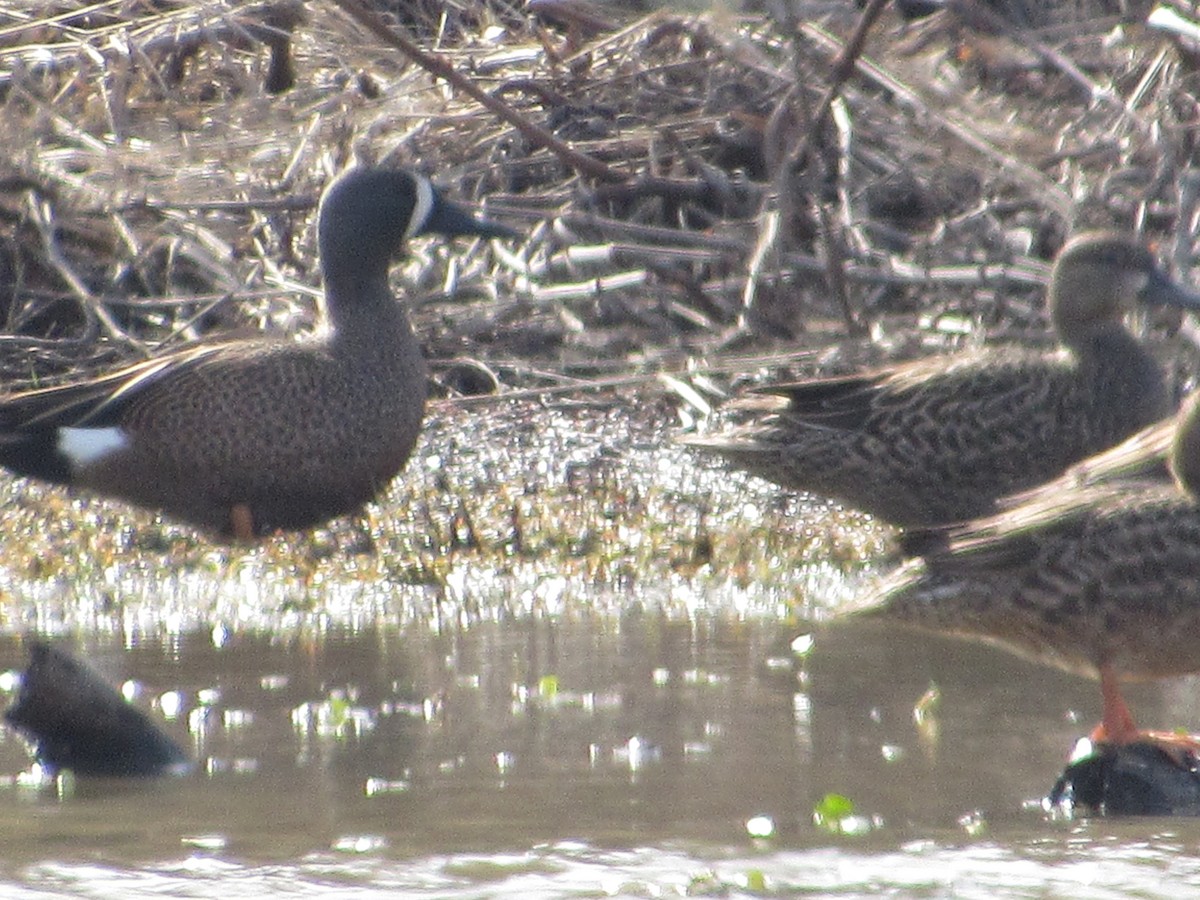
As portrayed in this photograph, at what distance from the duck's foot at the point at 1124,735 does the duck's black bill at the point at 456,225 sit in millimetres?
4150

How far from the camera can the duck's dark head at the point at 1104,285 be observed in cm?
744

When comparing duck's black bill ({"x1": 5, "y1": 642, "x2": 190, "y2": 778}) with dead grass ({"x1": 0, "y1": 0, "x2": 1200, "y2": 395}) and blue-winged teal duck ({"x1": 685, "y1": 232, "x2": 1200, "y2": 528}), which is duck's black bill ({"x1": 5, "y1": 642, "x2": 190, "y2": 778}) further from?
dead grass ({"x1": 0, "y1": 0, "x2": 1200, "y2": 395})

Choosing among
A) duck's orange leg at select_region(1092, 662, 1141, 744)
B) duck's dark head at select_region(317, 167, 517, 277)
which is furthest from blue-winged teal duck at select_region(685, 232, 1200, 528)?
duck's orange leg at select_region(1092, 662, 1141, 744)

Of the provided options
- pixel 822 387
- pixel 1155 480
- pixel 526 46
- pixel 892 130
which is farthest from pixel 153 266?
pixel 1155 480

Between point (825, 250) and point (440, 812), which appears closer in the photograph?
point (440, 812)

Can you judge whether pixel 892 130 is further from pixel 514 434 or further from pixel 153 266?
pixel 153 266

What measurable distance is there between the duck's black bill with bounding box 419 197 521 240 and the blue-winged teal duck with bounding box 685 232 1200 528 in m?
1.49

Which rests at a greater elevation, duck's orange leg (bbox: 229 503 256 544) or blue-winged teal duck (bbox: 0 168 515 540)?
blue-winged teal duck (bbox: 0 168 515 540)

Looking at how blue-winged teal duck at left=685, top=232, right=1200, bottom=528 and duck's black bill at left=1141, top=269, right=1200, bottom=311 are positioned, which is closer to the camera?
blue-winged teal duck at left=685, top=232, right=1200, bottom=528

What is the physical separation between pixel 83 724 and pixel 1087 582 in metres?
2.13

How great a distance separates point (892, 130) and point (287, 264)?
2.72 meters

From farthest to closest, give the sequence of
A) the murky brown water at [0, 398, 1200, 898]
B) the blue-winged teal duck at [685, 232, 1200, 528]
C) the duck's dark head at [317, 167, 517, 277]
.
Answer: the duck's dark head at [317, 167, 517, 277], the blue-winged teal duck at [685, 232, 1200, 528], the murky brown water at [0, 398, 1200, 898]

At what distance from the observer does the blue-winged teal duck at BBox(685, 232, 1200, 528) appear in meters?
7.06

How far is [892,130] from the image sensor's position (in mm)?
9922
